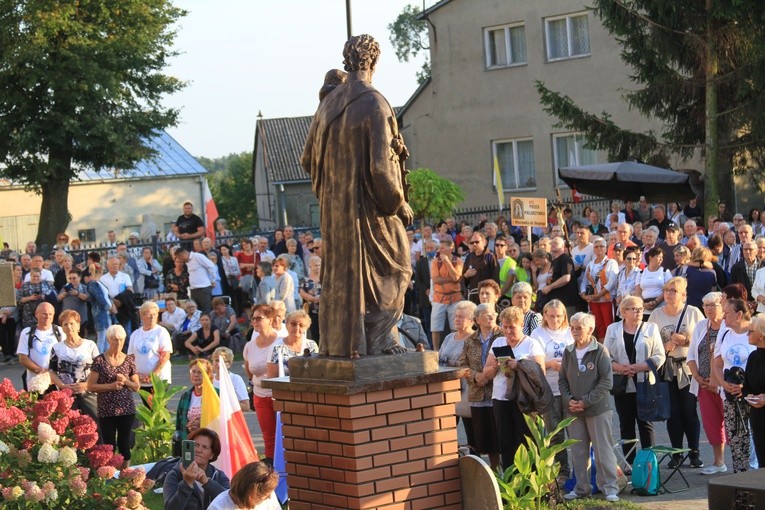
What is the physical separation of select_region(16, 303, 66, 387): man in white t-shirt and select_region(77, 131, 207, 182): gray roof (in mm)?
43637

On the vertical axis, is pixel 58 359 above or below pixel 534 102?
below

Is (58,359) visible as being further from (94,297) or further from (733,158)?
(733,158)

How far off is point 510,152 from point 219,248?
15231 millimetres

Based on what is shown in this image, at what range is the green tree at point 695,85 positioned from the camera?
1041 inches

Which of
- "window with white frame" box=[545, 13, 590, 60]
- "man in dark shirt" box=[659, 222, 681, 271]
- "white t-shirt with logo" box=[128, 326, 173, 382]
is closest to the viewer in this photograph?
"white t-shirt with logo" box=[128, 326, 173, 382]

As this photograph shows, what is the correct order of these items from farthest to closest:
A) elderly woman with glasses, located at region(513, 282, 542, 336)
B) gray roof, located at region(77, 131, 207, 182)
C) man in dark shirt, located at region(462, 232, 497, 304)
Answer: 1. gray roof, located at region(77, 131, 207, 182)
2. man in dark shirt, located at region(462, 232, 497, 304)
3. elderly woman with glasses, located at region(513, 282, 542, 336)

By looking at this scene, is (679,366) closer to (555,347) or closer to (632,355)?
(632,355)

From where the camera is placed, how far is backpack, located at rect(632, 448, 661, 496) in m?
11.2

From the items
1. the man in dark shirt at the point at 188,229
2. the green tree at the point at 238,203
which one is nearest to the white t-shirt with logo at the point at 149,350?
the man in dark shirt at the point at 188,229

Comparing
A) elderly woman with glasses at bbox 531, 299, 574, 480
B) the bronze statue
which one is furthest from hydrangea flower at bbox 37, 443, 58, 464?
elderly woman with glasses at bbox 531, 299, 574, 480

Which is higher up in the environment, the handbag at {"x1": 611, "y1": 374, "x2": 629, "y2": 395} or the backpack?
the handbag at {"x1": 611, "y1": 374, "x2": 629, "y2": 395}

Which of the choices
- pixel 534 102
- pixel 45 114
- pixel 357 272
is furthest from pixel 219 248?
pixel 45 114

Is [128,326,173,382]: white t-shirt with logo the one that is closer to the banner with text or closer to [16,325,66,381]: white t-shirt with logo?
[16,325,66,381]: white t-shirt with logo

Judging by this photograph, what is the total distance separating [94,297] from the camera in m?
21.5
